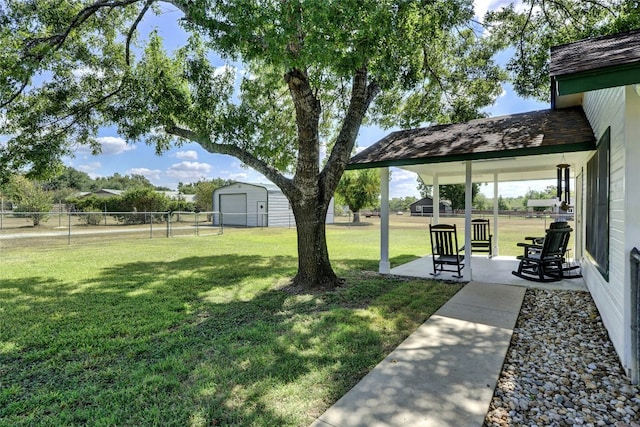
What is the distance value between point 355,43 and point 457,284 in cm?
484

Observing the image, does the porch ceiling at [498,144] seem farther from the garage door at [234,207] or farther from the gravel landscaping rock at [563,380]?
the garage door at [234,207]

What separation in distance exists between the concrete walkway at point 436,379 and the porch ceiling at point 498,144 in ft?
9.04

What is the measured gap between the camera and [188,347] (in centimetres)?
361

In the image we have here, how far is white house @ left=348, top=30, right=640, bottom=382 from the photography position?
2.72 m

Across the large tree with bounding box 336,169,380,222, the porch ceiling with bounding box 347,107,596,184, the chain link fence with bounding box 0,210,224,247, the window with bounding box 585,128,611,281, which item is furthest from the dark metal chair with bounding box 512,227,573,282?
the large tree with bounding box 336,169,380,222

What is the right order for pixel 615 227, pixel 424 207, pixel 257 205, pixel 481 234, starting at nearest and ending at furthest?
pixel 615 227 → pixel 481 234 → pixel 257 205 → pixel 424 207

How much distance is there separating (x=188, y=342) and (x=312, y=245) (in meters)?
2.94

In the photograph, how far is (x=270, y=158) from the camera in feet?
24.6

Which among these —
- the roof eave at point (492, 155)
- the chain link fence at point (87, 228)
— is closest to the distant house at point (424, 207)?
the chain link fence at point (87, 228)

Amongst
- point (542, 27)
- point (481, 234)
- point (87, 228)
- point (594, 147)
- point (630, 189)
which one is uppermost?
point (542, 27)

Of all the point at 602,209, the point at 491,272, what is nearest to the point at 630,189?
the point at 602,209

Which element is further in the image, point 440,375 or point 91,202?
point 91,202

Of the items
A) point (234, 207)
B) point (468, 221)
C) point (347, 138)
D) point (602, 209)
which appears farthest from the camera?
point (234, 207)

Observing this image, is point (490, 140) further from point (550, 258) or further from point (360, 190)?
point (360, 190)
